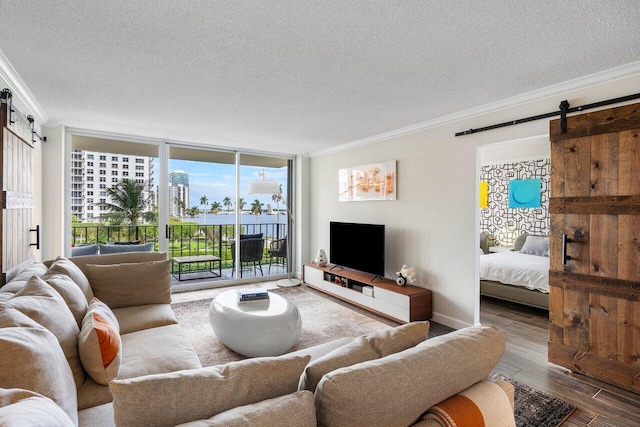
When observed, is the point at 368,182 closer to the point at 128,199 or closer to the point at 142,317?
the point at 142,317

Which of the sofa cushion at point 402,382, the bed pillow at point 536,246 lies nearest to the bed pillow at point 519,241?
the bed pillow at point 536,246

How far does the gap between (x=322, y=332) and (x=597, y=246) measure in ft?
8.58

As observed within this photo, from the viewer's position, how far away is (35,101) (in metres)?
3.41

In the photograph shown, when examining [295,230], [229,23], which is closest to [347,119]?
[229,23]

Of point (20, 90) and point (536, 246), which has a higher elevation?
point (20, 90)

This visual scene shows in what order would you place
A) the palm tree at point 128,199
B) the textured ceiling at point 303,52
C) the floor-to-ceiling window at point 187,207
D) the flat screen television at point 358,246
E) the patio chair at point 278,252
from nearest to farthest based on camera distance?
the textured ceiling at point 303,52
the flat screen television at point 358,246
the floor-to-ceiling window at point 187,207
the palm tree at point 128,199
the patio chair at point 278,252

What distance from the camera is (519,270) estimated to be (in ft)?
14.8

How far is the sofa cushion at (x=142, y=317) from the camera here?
8.31 feet

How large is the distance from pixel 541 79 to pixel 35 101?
15.7 ft

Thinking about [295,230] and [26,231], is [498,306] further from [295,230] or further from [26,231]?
[26,231]

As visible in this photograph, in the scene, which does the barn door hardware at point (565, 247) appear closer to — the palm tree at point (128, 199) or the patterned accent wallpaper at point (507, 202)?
the patterned accent wallpaper at point (507, 202)

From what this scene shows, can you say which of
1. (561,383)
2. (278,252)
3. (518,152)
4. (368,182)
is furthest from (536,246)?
(278,252)

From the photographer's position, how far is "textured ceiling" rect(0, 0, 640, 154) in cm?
Result: 185

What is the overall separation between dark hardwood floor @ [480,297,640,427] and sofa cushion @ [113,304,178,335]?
283 centimetres
